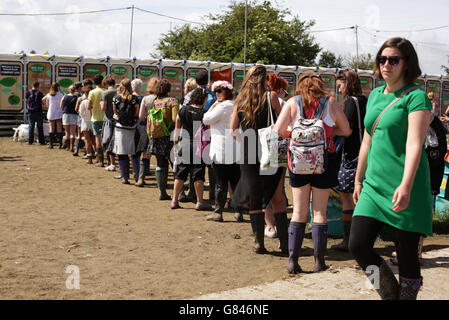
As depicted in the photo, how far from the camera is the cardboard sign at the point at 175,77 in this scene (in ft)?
67.7

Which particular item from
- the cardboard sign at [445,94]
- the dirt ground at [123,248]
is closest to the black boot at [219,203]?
the dirt ground at [123,248]

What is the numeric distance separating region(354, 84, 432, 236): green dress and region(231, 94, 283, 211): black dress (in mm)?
2354

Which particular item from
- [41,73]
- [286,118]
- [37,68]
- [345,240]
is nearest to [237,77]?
[41,73]

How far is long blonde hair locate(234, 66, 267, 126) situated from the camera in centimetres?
584

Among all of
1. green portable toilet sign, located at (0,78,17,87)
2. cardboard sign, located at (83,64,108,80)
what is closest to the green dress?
cardboard sign, located at (83,64,108,80)

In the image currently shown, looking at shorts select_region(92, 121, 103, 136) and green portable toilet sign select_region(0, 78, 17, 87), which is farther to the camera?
green portable toilet sign select_region(0, 78, 17, 87)

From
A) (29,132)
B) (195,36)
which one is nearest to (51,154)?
(29,132)

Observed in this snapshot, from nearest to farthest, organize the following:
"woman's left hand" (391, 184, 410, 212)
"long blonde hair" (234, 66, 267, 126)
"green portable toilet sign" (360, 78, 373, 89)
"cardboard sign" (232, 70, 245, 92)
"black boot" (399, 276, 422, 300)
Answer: "woman's left hand" (391, 184, 410, 212) < "black boot" (399, 276, 422, 300) < "long blonde hair" (234, 66, 267, 126) < "cardboard sign" (232, 70, 245, 92) < "green portable toilet sign" (360, 78, 373, 89)

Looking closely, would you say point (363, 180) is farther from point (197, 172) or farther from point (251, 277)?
point (197, 172)

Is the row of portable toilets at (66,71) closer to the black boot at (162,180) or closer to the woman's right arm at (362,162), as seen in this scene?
the black boot at (162,180)

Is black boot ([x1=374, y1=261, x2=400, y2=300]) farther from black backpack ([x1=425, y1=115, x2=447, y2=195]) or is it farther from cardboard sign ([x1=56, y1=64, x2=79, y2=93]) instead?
cardboard sign ([x1=56, y1=64, x2=79, y2=93])

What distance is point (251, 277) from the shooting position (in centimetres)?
528

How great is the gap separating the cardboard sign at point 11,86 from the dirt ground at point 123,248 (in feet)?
34.5

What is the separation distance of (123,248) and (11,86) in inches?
602
